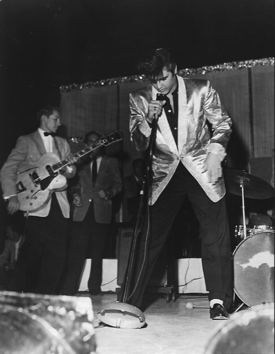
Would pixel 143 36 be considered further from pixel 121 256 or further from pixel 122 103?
pixel 121 256

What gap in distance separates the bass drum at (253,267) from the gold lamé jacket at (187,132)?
1.30 ft

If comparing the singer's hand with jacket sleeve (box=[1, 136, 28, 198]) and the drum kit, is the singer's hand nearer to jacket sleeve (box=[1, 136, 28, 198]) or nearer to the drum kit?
the drum kit

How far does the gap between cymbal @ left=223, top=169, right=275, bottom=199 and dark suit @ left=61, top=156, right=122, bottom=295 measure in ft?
5.87

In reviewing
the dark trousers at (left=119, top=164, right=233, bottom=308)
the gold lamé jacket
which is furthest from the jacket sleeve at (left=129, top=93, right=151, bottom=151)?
the dark trousers at (left=119, top=164, right=233, bottom=308)

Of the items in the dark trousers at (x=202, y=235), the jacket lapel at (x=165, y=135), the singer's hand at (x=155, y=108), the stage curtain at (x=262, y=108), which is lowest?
the dark trousers at (x=202, y=235)

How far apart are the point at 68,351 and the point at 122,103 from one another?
541 centimetres

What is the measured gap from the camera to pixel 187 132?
2.78 meters

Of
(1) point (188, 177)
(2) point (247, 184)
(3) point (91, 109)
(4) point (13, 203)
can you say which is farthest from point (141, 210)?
(3) point (91, 109)

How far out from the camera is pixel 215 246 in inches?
107

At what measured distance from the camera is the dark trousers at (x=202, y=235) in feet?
8.87

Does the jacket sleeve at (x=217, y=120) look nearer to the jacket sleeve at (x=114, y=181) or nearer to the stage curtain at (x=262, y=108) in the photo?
the jacket sleeve at (x=114, y=181)

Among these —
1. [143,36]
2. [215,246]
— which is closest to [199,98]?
[215,246]

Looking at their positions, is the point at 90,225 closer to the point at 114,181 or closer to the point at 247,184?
the point at 114,181

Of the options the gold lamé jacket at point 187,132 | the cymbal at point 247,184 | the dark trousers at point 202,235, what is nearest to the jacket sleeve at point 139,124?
the gold lamé jacket at point 187,132
